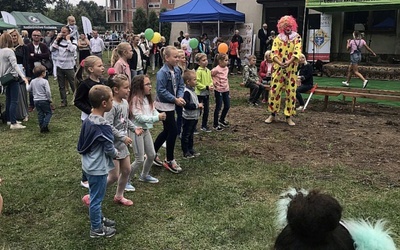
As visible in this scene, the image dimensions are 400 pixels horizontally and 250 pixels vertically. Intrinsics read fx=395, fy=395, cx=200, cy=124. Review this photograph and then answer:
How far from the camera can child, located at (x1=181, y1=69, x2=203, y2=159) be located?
5652 mm

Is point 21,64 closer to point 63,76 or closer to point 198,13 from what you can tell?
point 63,76

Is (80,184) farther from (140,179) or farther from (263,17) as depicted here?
(263,17)

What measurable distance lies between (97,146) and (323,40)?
1624cm

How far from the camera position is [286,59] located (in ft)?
23.9

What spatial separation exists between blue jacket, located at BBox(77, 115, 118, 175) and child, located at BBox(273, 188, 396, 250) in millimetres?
2218

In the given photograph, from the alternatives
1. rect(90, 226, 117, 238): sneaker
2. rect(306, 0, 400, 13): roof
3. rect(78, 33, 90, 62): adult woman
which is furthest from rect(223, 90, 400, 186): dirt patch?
rect(306, 0, 400, 13): roof

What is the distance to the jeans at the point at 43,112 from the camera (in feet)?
23.8

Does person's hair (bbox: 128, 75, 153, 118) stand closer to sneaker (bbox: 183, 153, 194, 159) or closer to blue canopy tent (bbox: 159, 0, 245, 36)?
sneaker (bbox: 183, 153, 194, 159)

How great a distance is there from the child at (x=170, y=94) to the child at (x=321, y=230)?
3.66 meters

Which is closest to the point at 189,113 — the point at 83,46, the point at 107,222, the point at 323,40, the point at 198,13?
the point at 107,222

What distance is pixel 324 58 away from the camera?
17.7m

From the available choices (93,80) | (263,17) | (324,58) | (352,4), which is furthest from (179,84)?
(263,17)

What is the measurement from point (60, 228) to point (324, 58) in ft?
52.8

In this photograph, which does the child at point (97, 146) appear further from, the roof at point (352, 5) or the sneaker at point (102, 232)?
the roof at point (352, 5)
